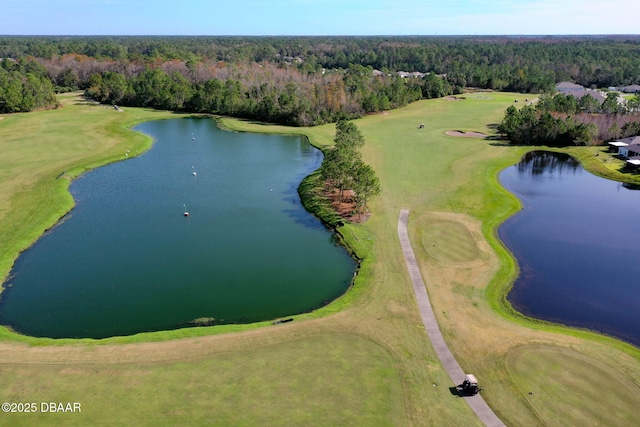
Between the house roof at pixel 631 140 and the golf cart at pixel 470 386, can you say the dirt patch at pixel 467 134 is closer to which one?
the house roof at pixel 631 140

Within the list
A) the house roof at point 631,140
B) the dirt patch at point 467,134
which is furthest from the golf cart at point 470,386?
the dirt patch at point 467,134

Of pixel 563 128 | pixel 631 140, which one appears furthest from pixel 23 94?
pixel 631 140

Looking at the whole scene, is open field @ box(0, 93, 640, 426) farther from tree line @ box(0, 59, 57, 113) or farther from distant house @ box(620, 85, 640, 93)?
distant house @ box(620, 85, 640, 93)

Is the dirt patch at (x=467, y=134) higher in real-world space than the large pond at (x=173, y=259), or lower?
higher

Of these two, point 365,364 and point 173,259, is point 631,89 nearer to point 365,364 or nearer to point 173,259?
point 365,364

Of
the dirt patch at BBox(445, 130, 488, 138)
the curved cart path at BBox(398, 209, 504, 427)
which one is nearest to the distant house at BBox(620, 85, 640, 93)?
the dirt patch at BBox(445, 130, 488, 138)

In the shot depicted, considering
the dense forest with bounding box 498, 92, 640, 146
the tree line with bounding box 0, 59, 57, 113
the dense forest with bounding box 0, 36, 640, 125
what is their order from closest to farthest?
the dense forest with bounding box 498, 92, 640, 146 → the dense forest with bounding box 0, 36, 640, 125 → the tree line with bounding box 0, 59, 57, 113
